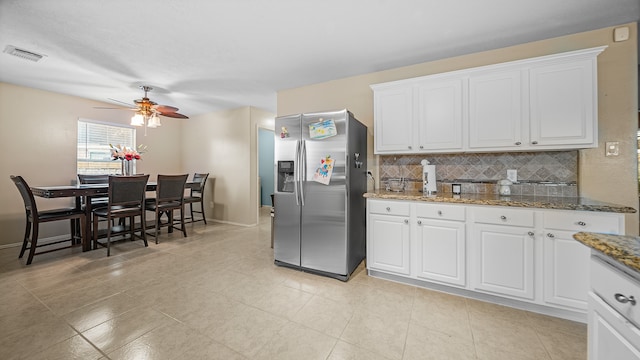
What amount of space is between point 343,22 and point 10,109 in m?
4.85

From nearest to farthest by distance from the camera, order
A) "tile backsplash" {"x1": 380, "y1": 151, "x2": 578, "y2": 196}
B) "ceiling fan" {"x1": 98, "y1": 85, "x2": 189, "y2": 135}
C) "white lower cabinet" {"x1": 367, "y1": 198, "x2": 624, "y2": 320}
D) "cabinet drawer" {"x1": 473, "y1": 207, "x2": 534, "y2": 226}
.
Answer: "white lower cabinet" {"x1": 367, "y1": 198, "x2": 624, "y2": 320}
"cabinet drawer" {"x1": 473, "y1": 207, "x2": 534, "y2": 226}
"tile backsplash" {"x1": 380, "y1": 151, "x2": 578, "y2": 196}
"ceiling fan" {"x1": 98, "y1": 85, "x2": 189, "y2": 135}

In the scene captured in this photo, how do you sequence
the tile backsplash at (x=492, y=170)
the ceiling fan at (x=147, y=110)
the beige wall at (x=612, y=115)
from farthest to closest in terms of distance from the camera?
the ceiling fan at (x=147, y=110), the tile backsplash at (x=492, y=170), the beige wall at (x=612, y=115)

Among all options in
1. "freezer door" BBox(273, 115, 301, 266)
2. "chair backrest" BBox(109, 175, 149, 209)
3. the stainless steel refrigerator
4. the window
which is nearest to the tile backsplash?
the stainless steel refrigerator

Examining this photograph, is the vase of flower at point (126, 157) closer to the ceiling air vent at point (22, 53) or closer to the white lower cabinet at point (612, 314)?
the ceiling air vent at point (22, 53)

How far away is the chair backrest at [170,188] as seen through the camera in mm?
3662

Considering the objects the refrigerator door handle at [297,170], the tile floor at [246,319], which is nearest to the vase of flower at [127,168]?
the tile floor at [246,319]

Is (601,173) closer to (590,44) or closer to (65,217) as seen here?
(590,44)

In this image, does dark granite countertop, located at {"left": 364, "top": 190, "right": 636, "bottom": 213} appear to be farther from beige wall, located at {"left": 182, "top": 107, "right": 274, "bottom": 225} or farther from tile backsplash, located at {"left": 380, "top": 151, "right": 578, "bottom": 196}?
beige wall, located at {"left": 182, "top": 107, "right": 274, "bottom": 225}

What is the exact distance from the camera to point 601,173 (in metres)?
2.09

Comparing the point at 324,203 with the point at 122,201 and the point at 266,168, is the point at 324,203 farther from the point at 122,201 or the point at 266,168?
the point at 266,168

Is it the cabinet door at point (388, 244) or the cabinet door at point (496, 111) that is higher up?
the cabinet door at point (496, 111)

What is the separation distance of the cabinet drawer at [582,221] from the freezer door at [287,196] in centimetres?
212

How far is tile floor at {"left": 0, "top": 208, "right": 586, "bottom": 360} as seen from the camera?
1.49 metres

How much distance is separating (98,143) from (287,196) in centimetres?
411
